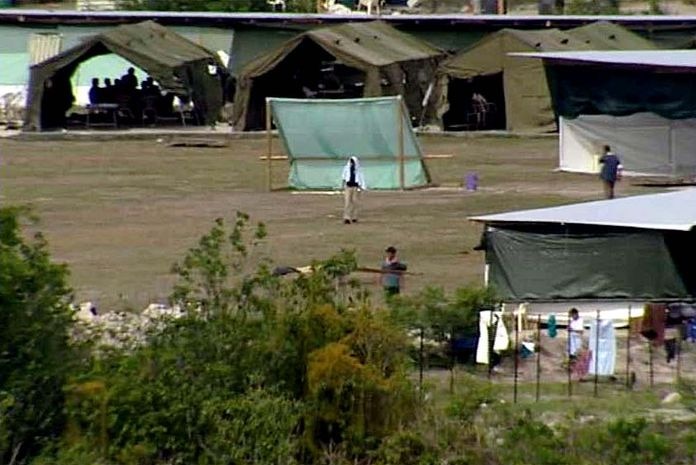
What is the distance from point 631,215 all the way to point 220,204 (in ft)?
41.7

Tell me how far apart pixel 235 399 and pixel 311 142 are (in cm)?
2330

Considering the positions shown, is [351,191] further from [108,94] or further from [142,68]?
[108,94]

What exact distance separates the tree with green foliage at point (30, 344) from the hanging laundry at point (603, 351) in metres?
6.87

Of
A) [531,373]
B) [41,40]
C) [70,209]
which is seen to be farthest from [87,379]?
[41,40]

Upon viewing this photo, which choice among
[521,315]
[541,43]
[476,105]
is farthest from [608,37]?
[521,315]

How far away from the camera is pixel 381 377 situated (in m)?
15.5

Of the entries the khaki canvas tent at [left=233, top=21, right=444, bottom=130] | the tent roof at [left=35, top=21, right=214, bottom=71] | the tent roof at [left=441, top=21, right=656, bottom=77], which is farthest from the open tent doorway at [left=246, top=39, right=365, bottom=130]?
the tent roof at [left=441, top=21, right=656, bottom=77]

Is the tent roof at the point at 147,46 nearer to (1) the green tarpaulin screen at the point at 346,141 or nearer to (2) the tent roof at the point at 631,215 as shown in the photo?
(1) the green tarpaulin screen at the point at 346,141

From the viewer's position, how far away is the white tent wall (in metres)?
41.7

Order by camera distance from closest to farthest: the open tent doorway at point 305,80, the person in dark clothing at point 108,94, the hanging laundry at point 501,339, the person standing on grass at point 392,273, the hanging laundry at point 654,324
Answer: the hanging laundry at point 501,339
the hanging laundry at point 654,324
the person standing on grass at point 392,273
the open tent doorway at point 305,80
the person in dark clothing at point 108,94

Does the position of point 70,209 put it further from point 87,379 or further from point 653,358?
point 87,379

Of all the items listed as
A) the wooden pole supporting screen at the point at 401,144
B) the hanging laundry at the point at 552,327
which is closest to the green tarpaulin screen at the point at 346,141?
the wooden pole supporting screen at the point at 401,144

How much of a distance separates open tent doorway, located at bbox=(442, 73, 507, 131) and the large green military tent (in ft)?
96.6

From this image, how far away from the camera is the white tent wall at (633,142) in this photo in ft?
137
